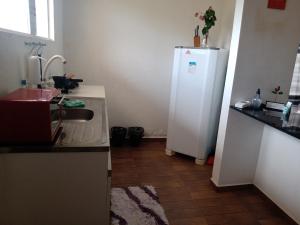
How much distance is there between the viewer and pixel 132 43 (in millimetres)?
3252

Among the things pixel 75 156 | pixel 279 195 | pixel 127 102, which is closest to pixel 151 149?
pixel 127 102

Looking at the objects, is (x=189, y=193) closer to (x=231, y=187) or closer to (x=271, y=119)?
(x=231, y=187)

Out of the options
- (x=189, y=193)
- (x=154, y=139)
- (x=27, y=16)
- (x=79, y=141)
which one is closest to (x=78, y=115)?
(x=79, y=141)

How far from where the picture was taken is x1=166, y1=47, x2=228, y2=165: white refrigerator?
2744mm

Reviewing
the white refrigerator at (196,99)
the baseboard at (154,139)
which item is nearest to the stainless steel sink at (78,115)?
the white refrigerator at (196,99)

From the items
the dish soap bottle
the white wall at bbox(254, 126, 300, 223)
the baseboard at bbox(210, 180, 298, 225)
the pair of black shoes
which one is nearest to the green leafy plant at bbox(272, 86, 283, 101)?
the dish soap bottle

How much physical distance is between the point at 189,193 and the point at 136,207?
600 mm

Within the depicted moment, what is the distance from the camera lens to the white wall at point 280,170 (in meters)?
1.96

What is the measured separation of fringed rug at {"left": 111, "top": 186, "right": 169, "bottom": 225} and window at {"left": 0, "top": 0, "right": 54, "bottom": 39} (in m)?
1.60

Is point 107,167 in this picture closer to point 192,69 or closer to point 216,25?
point 192,69

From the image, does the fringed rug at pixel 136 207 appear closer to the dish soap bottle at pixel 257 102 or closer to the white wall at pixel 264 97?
the white wall at pixel 264 97

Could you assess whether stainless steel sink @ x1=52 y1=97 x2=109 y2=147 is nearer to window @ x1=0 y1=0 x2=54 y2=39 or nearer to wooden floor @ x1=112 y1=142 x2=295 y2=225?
window @ x1=0 y1=0 x2=54 y2=39

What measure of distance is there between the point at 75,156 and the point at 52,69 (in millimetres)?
1671

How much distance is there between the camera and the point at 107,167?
1.13 meters
